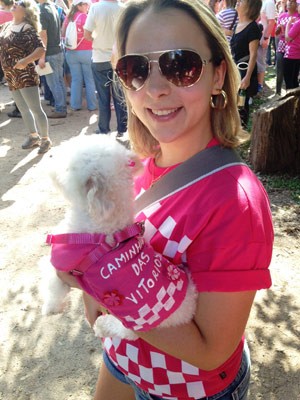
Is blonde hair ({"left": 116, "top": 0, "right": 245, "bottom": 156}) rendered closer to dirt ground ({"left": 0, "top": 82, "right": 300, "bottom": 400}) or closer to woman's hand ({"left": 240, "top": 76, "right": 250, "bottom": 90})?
dirt ground ({"left": 0, "top": 82, "right": 300, "bottom": 400})

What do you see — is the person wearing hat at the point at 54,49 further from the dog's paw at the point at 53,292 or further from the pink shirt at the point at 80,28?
→ the dog's paw at the point at 53,292

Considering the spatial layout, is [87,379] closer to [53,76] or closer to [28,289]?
[28,289]

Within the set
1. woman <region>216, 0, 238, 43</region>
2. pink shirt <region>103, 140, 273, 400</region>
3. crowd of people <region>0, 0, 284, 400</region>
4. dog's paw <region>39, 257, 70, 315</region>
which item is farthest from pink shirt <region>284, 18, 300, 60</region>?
dog's paw <region>39, 257, 70, 315</region>

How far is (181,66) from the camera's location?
4.43ft

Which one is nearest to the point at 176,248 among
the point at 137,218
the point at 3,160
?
the point at 137,218

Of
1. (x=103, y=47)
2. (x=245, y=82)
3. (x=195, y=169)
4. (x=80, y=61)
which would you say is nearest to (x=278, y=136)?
(x=245, y=82)

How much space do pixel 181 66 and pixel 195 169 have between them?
0.37 meters

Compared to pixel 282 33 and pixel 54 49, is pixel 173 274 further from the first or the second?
pixel 282 33

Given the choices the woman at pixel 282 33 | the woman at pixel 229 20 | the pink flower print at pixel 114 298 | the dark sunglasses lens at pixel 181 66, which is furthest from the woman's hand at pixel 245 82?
the pink flower print at pixel 114 298

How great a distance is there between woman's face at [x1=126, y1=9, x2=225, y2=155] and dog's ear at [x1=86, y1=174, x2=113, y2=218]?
0.29 m

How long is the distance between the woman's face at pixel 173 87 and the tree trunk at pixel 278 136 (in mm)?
4318

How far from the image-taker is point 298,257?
4.14 meters

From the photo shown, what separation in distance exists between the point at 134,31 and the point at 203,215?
0.78 meters

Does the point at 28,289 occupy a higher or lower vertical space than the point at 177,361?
lower
